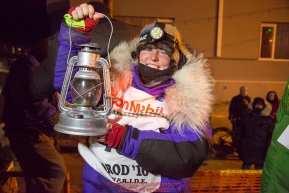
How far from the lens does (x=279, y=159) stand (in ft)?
6.37

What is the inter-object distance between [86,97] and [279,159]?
127cm

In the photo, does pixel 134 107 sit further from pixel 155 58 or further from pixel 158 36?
pixel 158 36

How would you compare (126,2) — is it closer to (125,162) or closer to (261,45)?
(261,45)

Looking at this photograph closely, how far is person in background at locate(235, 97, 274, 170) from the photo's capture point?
5.14 metres

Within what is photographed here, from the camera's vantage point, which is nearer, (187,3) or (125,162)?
(125,162)

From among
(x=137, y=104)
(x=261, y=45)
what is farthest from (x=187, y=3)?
(x=137, y=104)

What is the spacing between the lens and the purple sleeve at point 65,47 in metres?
1.68

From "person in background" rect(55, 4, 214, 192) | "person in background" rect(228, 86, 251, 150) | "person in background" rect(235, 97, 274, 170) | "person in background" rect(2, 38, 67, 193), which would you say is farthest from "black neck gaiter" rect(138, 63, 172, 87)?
"person in background" rect(228, 86, 251, 150)

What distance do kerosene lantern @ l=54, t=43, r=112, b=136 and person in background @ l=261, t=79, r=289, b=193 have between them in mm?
1111

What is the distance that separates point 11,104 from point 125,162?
5.60 feet

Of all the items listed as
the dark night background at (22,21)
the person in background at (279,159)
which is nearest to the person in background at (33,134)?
the person in background at (279,159)

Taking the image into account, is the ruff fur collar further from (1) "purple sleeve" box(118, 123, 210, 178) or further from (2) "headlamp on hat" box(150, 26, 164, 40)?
(2) "headlamp on hat" box(150, 26, 164, 40)

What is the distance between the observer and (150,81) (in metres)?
2.01

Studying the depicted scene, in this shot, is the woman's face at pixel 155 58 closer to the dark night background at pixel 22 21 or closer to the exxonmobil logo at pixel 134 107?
the exxonmobil logo at pixel 134 107
